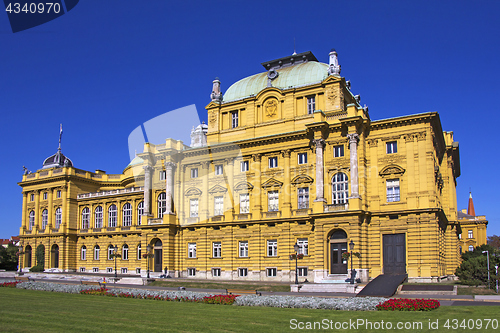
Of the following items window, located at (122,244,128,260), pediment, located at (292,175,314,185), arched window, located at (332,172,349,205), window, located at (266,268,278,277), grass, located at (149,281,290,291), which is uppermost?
pediment, located at (292,175,314,185)

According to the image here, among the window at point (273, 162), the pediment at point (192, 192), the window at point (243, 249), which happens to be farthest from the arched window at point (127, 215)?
the window at point (273, 162)

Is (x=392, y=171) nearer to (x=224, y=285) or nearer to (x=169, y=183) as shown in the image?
(x=224, y=285)

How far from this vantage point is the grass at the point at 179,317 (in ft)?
60.1

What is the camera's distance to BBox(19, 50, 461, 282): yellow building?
4503cm

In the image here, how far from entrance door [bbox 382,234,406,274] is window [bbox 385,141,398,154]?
8.31 meters

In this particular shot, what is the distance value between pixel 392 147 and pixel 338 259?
40.6 ft

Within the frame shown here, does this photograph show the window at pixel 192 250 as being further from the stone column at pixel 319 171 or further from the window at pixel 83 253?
the window at pixel 83 253

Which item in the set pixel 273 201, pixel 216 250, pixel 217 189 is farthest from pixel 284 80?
pixel 216 250

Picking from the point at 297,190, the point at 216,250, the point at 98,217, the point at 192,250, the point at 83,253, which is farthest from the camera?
the point at 98,217

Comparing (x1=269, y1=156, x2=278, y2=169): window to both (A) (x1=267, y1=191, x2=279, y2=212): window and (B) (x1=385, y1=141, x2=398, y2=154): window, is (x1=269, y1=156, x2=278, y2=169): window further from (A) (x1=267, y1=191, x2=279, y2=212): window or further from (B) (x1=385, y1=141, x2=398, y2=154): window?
(B) (x1=385, y1=141, x2=398, y2=154): window

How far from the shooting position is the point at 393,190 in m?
46.2

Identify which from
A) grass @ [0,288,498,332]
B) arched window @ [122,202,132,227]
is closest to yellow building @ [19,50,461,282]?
arched window @ [122,202,132,227]

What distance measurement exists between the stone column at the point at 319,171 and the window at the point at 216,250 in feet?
46.5

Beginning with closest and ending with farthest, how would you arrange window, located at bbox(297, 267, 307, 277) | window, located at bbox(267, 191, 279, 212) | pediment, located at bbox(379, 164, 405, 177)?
pediment, located at bbox(379, 164, 405, 177), window, located at bbox(297, 267, 307, 277), window, located at bbox(267, 191, 279, 212)
